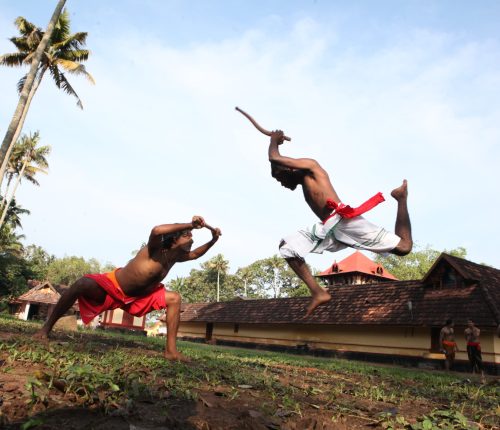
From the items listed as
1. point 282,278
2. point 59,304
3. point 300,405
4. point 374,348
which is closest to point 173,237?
point 59,304

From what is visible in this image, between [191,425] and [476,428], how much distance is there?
188cm

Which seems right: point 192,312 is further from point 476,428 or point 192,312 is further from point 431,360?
point 476,428

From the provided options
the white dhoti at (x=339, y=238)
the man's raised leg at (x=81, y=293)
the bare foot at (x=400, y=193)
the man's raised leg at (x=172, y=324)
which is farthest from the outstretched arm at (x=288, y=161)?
the man's raised leg at (x=81, y=293)

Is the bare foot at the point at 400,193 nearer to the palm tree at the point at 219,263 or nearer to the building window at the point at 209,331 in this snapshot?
the building window at the point at 209,331

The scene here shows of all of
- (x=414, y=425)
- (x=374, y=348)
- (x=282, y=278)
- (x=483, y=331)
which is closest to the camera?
(x=414, y=425)

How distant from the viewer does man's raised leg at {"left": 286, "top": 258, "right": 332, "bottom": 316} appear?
4.62 m

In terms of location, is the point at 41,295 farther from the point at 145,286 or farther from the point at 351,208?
the point at 351,208

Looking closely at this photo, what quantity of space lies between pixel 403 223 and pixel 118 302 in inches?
140

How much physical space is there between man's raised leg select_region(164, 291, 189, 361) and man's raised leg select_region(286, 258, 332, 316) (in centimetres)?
165

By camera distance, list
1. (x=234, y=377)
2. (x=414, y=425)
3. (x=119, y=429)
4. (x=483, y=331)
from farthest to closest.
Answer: (x=483, y=331)
(x=234, y=377)
(x=414, y=425)
(x=119, y=429)

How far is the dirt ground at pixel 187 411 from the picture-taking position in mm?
2359

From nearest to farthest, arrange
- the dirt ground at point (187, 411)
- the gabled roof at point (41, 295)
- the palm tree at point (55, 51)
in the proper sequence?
1. the dirt ground at point (187, 411)
2. the palm tree at point (55, 51)
3. the gabled roof at point (41, 295)

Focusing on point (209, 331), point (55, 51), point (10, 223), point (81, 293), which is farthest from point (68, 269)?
point (81, 293)

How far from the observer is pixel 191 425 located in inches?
98.0
